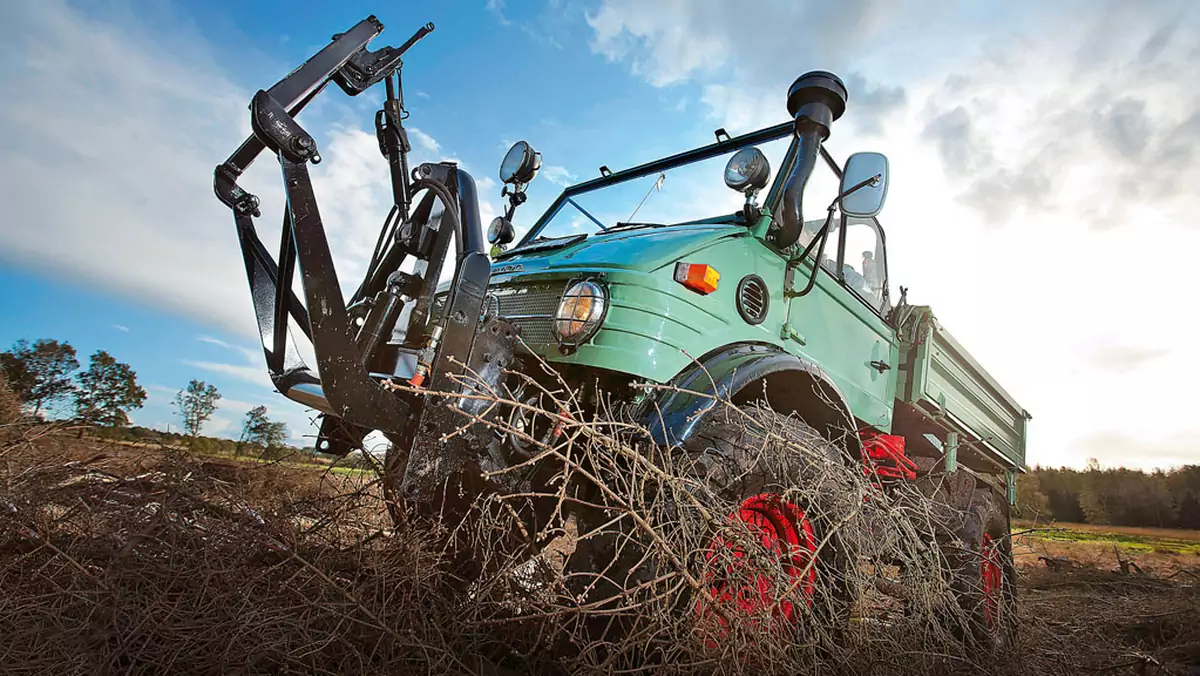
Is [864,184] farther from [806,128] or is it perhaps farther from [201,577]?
[201,577]

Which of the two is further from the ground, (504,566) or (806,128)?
(806,128)

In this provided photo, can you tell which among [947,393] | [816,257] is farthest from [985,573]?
[816,257]

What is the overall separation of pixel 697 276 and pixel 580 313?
1.88ft

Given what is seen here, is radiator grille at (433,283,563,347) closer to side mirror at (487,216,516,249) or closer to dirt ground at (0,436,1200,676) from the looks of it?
dirt ground at (0,436,1200,676)

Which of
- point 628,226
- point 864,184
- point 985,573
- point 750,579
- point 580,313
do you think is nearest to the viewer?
point 750,579

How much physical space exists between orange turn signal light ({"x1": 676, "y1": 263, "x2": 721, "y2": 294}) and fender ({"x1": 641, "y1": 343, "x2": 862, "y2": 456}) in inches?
12.3

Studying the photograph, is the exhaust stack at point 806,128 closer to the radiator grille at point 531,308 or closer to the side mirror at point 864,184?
the side mirror at point 864,184

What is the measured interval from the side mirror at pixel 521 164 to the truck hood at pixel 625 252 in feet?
3.60

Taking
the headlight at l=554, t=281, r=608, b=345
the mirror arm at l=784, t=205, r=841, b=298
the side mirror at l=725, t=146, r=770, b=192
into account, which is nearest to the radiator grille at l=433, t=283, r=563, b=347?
the headlight at l=554, t=281, r=608, b=345

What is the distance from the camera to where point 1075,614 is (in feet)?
14.8

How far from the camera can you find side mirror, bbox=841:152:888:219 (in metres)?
3.26

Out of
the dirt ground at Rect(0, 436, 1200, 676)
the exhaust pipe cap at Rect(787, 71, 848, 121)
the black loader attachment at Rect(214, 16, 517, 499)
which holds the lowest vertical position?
the dirt ground at Rect(0, 436, 1200, 676)

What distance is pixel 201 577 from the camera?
2.34 metres

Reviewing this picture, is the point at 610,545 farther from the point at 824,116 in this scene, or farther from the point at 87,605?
the point at 824,116
